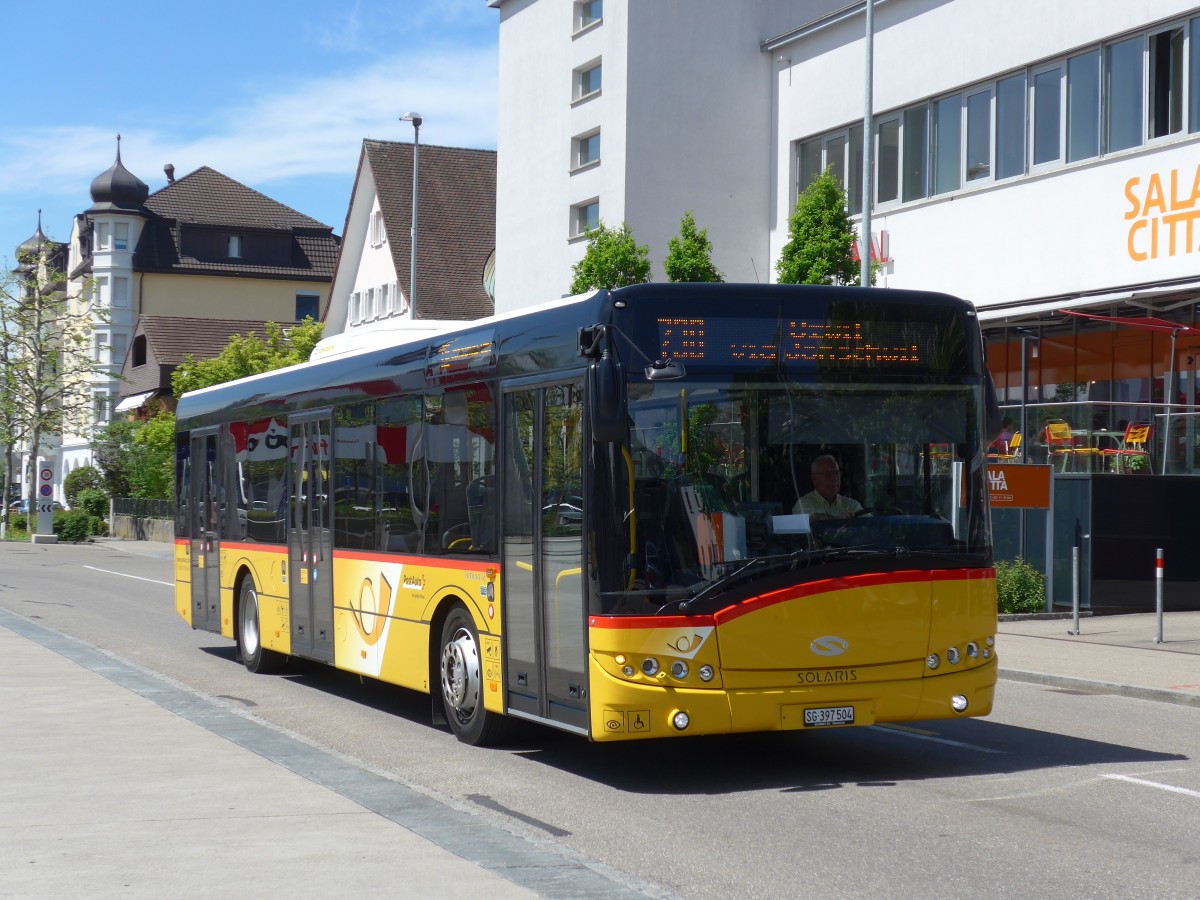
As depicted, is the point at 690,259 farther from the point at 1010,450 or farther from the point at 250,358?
the point at 250,358

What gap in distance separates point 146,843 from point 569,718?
2942 millimetres

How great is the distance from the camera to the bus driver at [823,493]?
364 inches

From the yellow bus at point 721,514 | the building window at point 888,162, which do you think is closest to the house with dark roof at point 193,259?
the building window at point 888,162

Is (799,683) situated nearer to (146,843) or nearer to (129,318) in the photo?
(146,843)

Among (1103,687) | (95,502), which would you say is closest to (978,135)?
(1103,687)

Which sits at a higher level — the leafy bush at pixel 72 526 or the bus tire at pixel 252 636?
the bus tire at pixel 252 636

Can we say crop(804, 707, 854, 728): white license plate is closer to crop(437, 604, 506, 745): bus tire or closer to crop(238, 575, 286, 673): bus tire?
crop(437, 604, 506, 745): bus tire

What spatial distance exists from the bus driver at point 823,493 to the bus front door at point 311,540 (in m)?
5.62

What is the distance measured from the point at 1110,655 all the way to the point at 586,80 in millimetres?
27806

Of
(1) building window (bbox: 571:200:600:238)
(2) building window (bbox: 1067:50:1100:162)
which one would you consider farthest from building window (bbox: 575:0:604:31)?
(2) building window (bbox: 1067:50:1100:162)

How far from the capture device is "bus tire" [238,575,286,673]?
1609 centimetres

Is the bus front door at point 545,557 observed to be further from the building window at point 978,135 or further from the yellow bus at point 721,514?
the building window at point 978,135

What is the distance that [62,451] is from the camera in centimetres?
10800

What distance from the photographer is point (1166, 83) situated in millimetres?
27094
